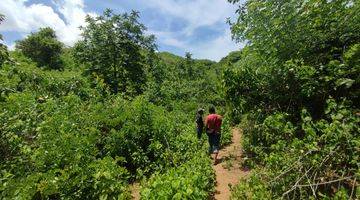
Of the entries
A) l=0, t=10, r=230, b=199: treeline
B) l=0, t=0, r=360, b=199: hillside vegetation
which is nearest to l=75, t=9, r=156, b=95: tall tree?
l=0, t=10, r=230, b=199: treeline

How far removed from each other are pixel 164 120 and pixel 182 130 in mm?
1861

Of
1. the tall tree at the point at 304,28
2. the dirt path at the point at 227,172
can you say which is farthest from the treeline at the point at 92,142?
the tall tree at the point at 304,28

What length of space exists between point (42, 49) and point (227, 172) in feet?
91.6

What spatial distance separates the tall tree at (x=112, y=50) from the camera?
23.9 m

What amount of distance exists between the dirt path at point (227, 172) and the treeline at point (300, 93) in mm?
652

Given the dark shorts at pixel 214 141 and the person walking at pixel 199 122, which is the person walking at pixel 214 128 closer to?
the dark shorts at pixel 214 141

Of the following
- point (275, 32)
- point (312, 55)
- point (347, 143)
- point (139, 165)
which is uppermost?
point (275, 32)

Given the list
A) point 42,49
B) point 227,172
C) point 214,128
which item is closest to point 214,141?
point 214,128

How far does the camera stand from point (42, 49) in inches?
1335

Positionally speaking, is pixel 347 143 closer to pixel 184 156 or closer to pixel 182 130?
pixel 184 156

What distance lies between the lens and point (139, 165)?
480 inches

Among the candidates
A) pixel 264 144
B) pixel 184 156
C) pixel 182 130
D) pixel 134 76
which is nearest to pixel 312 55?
pixel 264 144

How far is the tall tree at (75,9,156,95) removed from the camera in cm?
2386

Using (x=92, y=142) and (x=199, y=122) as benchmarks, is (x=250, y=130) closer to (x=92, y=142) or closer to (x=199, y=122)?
(x=199, y=122)
